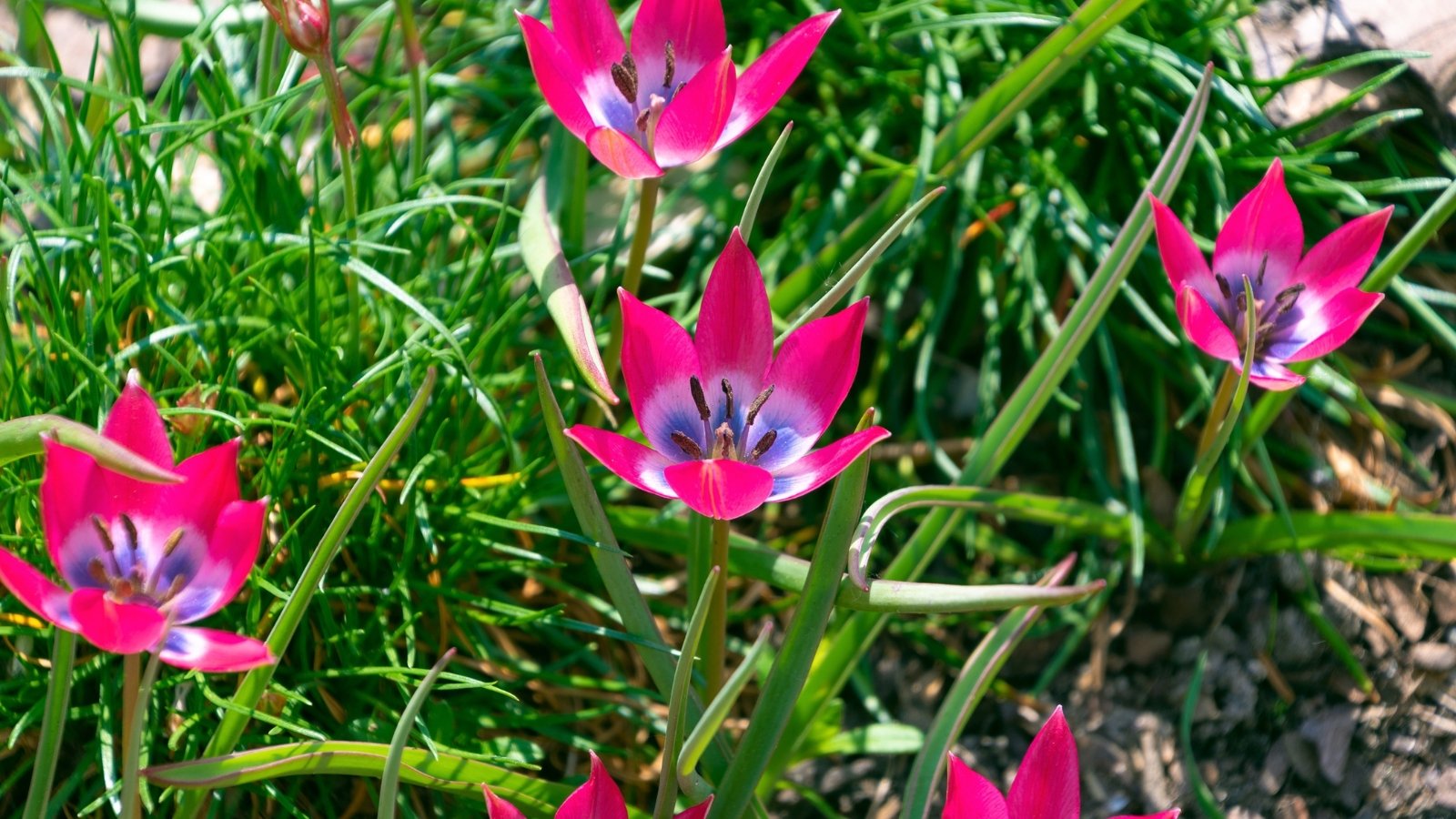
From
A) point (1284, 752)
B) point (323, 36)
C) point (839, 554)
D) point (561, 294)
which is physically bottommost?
point (1284, 752)

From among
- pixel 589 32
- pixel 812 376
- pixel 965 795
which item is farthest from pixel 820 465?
pixel 589 32

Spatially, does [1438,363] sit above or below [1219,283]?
below

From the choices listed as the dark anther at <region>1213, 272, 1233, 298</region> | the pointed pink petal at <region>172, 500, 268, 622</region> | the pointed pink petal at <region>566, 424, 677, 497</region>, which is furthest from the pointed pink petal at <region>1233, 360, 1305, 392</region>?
the pointed pink petal at <region>172, 500, 268, 622</region>

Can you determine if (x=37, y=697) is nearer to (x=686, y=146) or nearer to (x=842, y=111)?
(x=686, y=146)

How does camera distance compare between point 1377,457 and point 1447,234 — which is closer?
point 1377,457

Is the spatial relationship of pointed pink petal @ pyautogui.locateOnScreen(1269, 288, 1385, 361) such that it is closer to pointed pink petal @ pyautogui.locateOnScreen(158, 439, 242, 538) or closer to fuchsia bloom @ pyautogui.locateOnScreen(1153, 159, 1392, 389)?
fuchsia bloom @ pyautogui.locateOnScreen(1153, 159, 1392, 389)

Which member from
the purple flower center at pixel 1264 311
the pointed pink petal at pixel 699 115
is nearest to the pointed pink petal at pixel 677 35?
the pointed pink petal at pixel 699 115

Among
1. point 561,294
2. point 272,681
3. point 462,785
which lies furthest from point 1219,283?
point 272,681
